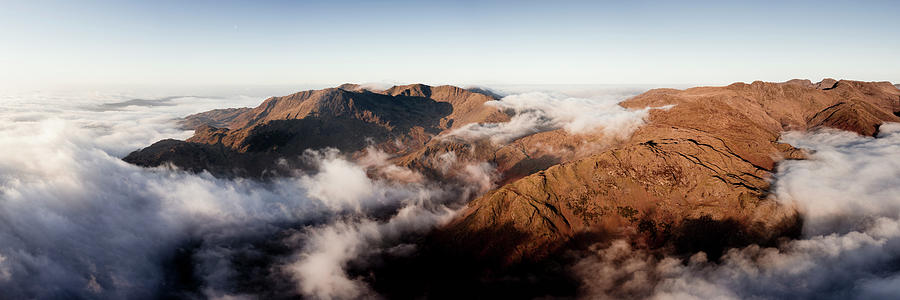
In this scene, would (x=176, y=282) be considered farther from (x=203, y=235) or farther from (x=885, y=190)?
(x=885, y=190)

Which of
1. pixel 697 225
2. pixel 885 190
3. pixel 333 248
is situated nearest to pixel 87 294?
pixel 333 248

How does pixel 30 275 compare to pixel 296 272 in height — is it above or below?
above

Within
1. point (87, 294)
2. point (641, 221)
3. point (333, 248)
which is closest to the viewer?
point (87, 294)

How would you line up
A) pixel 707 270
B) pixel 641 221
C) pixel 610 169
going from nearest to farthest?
pixel 707 270 < pixel 641 221 < pixel 610 169

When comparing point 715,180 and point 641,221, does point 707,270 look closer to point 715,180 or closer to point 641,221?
point 641,221

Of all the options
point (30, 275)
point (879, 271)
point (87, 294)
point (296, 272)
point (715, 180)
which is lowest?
point (296, 272)

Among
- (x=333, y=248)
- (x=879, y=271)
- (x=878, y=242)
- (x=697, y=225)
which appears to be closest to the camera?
(x=879, y=271)

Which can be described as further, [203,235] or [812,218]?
[203,235]

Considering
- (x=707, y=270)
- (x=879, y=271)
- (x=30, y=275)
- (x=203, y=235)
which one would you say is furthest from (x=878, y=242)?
(x=203, y=235)

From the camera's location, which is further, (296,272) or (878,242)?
(296,272)
